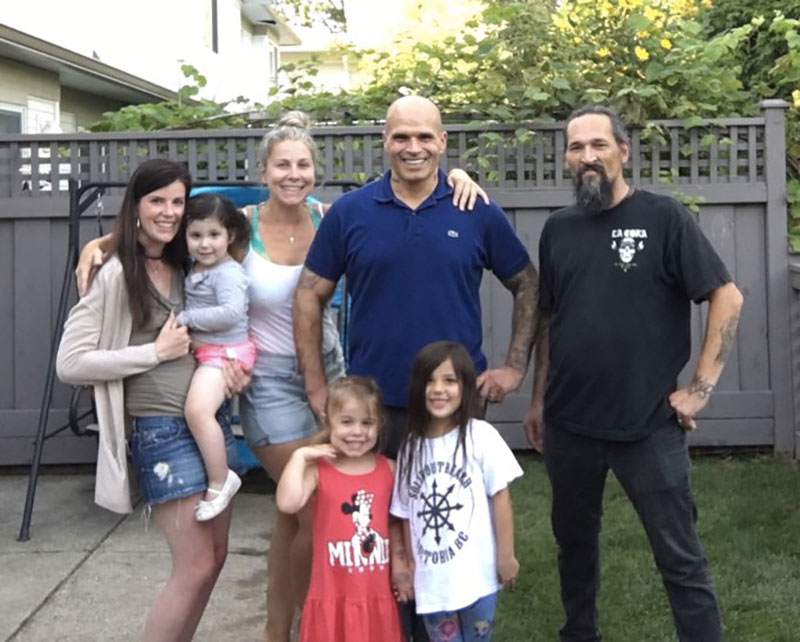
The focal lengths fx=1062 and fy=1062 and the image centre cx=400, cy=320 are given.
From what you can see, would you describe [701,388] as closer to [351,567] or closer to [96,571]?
[351,567]

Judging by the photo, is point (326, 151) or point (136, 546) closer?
point (136, 546)

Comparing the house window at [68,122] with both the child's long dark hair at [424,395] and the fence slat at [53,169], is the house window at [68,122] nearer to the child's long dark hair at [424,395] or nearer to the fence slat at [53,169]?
the fence slat at [53,169]

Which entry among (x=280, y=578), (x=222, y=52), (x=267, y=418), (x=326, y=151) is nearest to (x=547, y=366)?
(x=267, y=418)

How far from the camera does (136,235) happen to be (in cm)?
308

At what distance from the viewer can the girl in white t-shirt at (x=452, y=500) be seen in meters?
2.88

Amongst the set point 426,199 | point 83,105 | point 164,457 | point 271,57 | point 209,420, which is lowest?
point 164,457

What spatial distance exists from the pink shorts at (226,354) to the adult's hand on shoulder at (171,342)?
0.09 meters

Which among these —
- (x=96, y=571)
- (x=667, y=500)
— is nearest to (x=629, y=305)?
(x=667, y=500)

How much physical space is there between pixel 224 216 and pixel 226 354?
0.42 m

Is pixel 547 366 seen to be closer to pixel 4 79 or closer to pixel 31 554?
pixel 31 554

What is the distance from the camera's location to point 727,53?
654 cm

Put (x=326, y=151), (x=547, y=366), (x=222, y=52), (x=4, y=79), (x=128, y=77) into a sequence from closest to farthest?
(x=547, y=366)
(x=326, y=151)
(x=4, y=79)
(x=128, y=77)
(x=222, y=52)

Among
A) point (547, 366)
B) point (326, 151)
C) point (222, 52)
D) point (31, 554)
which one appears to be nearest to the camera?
point (547, 366)

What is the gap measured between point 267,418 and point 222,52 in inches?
641
